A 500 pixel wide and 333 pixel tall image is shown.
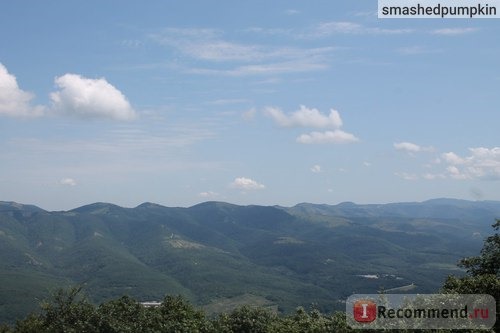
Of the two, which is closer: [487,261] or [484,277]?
[484,277]

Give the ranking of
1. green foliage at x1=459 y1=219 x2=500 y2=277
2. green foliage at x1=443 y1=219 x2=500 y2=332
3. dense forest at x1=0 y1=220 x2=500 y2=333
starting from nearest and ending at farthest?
1. green foliage at x1=443 y1=219 x2=500 y2=332
2. dense forest at x1=0 y1=220 x2=500 y2=333
3. green foliage at x1=459 y1=219 x2=500 y2=277

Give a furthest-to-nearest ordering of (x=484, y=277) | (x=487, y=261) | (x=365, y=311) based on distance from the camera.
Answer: (x=487, y=261)
(x=484, y=277)
(x=365, y=311)

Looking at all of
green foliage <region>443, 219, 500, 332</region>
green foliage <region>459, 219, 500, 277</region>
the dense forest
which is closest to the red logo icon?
the dense forest

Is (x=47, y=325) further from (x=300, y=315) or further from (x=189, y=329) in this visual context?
(x=300, y=315)

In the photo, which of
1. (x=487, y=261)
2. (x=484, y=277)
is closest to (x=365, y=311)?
(x=484, y=277)

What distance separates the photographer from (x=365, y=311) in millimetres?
47812

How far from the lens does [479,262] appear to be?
7312 cm

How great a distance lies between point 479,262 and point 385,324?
39.0 metres

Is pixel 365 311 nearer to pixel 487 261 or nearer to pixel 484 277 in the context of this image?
pixel 484 277

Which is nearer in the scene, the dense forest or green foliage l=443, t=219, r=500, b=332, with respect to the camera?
green foliage l=443, t=219, r=500, b=332

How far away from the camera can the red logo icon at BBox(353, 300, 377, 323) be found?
46.1 metres

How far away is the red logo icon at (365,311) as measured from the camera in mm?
46122

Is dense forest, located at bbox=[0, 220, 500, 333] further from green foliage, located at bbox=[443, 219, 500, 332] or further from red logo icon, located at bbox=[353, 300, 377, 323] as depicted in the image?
red logo icon, located at bbox=[353, 300, 377, 323]

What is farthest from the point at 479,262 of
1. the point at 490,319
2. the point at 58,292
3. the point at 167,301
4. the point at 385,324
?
the point at 58,292
